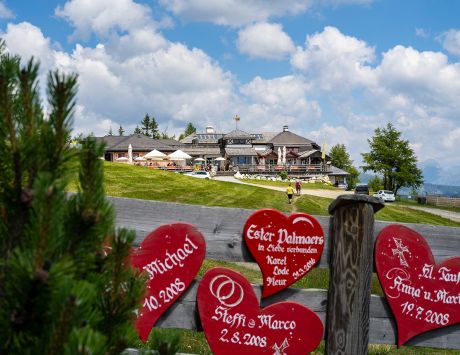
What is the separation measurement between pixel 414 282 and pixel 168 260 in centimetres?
184

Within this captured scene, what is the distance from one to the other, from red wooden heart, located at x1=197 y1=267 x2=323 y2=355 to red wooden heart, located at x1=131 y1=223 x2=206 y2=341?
0.16 metres

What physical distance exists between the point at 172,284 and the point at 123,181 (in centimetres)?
2204

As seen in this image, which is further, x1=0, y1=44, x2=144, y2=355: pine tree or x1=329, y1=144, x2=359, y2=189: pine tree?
x1=329, y1=144, x2=359, y2=189: pine tree

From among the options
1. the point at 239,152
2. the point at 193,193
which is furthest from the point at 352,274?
the point at 239,152

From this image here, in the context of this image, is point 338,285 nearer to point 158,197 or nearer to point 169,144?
point 158,197

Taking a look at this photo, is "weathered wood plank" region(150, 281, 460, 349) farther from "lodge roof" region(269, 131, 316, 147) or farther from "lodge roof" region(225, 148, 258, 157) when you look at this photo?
"lodge roof" region(269, 131, 316, 147)

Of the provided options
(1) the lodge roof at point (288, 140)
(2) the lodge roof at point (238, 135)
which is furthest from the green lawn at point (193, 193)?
(1) the lodge roof at point (288, 140)

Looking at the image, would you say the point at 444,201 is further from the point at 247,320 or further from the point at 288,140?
the point at 247,320

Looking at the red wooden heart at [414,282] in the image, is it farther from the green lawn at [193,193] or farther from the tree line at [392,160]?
the tree line at [392,160]

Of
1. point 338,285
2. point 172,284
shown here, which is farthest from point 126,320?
point 338,285

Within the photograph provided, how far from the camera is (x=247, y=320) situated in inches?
143

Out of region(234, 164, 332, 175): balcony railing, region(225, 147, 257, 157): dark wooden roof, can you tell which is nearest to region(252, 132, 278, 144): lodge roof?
region(225, 147, 257, 157): dark wooden roof

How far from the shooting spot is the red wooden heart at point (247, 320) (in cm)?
360

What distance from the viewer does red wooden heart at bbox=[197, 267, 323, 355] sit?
360 centimetres
